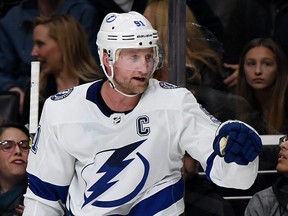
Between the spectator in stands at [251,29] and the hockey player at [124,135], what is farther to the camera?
the spectator in stands at [251,29]

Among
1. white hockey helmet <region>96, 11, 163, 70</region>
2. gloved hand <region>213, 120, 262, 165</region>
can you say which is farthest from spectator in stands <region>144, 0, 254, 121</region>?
gloved hand <region>213, 120, 262, 165</region>

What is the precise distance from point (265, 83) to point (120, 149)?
1034 millimetres

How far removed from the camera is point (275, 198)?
4.15 metres

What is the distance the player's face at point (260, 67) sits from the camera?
172 inches

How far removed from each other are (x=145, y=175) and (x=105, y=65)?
0.39m

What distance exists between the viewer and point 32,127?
442 centimetres

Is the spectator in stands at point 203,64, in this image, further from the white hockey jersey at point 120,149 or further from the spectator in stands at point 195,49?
the white hockey jersey at point 120,149

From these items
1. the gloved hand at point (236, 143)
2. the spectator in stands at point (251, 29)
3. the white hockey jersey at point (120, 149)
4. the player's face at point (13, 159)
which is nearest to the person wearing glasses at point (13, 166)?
the player's face at point (13, 159)

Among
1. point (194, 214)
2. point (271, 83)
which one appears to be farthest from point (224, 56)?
point (194, 214)

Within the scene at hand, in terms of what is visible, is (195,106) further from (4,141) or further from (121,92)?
(4,141)

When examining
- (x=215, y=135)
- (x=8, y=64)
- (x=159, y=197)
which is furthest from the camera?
(x=8, y=64)

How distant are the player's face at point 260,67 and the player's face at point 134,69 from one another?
959 mm

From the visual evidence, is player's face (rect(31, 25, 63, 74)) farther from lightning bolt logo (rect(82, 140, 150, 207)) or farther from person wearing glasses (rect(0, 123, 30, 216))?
lightning bolt logo (rect(82, 140, 150, 207))

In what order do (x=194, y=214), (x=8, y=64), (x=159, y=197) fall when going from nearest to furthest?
(x=159, y=197) → (x=194, y=214) → (x=8, y=64)
